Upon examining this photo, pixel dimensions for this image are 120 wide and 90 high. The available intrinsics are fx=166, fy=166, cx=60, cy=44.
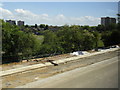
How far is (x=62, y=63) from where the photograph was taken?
52.5 feet

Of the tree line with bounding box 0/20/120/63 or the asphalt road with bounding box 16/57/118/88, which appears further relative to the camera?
the tree line with bounding box 0/20/120/63

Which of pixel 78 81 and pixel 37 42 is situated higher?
pixel 37 42

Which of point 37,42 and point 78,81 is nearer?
point 78,81

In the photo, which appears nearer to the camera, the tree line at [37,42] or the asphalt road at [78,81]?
the asphalt road at [78,81]

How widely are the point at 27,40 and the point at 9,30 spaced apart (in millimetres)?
2619

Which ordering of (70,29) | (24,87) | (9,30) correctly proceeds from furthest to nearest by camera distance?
(70,29) < (9,30) < (24,87)

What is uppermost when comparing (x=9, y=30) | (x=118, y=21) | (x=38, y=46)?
(x=118, y=21)

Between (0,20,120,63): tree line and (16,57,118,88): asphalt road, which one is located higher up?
(0,20,120,63): tree line

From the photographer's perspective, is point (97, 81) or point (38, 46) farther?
point (38, 46)

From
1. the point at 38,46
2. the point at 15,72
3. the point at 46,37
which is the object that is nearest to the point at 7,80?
the point at 15,72

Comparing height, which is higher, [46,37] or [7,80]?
[46,37]

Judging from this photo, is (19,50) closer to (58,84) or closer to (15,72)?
(15,72)

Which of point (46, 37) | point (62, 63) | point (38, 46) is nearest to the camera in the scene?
point (62, 63)

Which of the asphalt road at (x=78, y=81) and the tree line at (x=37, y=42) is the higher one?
the tree line at (x=37, y=42)
